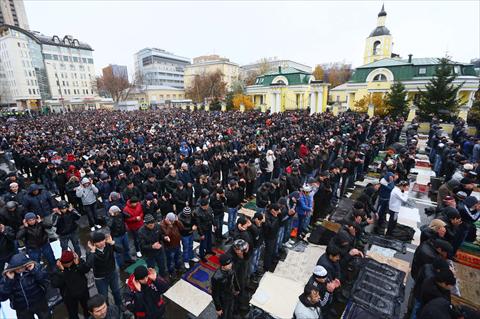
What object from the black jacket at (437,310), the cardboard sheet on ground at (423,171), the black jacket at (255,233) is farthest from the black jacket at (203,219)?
the cardboard sheet on ground at (423,171)

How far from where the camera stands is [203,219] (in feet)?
17.8

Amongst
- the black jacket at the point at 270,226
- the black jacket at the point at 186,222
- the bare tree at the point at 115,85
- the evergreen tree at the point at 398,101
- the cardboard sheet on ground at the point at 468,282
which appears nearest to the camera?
the cardboard sheet on ground at the point at 468,282

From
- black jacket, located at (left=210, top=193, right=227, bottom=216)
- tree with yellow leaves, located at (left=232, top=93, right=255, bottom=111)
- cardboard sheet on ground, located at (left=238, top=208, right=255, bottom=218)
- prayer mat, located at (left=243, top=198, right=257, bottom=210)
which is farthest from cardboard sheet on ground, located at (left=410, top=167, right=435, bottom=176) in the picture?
tree with yellow leaves, located at (left=232, top=93, right=255, bottom=111)

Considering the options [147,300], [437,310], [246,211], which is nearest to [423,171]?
[246,211]

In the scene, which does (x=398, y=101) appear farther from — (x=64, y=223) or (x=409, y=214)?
(x=64, y=223)

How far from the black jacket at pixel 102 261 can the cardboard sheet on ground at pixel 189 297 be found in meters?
1.31

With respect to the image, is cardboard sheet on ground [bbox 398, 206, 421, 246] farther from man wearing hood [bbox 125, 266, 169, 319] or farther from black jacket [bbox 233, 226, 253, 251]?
man wearing hood [bbox 125, 266, 169, 319]

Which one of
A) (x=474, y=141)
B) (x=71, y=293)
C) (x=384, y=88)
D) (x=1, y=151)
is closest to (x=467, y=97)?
(x=384, y=88)

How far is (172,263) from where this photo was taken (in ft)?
17.4

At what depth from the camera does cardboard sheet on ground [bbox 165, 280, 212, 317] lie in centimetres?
446

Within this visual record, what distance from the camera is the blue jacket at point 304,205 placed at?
21.0 feet

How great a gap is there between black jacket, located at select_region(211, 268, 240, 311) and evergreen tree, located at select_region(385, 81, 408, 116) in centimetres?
2668

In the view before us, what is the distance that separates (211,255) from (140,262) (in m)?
1.71

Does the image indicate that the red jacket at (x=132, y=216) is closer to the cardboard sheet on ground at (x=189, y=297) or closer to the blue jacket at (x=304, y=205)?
the cardboard sheet on ground at (x=189, y=297)
